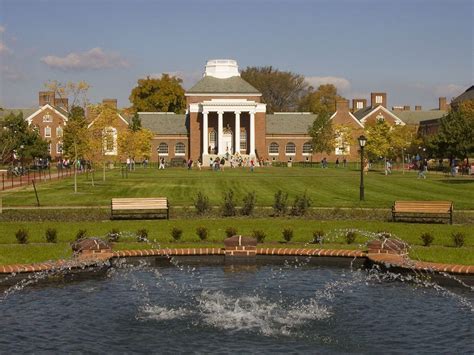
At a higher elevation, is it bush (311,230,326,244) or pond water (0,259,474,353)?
bush (311,230,326,244)

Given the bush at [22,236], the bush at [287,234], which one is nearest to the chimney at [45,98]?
the bush at [22,236]

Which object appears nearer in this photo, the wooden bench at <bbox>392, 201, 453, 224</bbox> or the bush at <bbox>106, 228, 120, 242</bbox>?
the bush at <bbox>106, 228, 120, 242</bbox>

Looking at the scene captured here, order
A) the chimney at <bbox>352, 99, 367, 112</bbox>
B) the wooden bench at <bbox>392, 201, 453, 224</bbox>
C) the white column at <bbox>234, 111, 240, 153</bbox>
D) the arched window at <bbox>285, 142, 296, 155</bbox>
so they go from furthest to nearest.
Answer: the chimney at <bbox>352, 99, 367, 112</bbox>
the arched window at <bbox>285, 142, 296, 155</bbox>
the white column at <bbox>234, 111, 240, 153</bbox>
the wooden bench at <bbox>392, 201, 453, 224</bbox>

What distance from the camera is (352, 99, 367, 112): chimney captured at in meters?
126

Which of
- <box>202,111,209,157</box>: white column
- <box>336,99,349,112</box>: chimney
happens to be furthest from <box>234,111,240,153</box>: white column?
<box>336,99,349,112</box>: chimney

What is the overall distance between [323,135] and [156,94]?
38291mm

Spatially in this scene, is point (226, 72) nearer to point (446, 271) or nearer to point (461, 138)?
point (461, 138)

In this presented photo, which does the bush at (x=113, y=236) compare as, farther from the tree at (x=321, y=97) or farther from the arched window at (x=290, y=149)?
the tree at (x=321, y=97)

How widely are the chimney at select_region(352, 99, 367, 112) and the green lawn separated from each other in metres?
105

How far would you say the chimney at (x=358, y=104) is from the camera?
12619 cm

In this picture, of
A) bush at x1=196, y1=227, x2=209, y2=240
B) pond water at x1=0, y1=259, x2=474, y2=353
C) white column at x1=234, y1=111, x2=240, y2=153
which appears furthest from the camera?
white column at x1=234, y1=111, x2=240, y2=153

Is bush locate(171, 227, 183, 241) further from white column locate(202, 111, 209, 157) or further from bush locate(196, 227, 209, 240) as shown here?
white column locate(202, 111, 209, 157)

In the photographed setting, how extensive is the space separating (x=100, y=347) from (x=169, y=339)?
1.14 meters

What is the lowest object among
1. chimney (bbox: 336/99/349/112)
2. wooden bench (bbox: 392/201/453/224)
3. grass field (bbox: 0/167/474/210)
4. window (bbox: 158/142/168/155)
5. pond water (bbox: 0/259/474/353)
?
pond water (bbox: 0/259/474/353)
